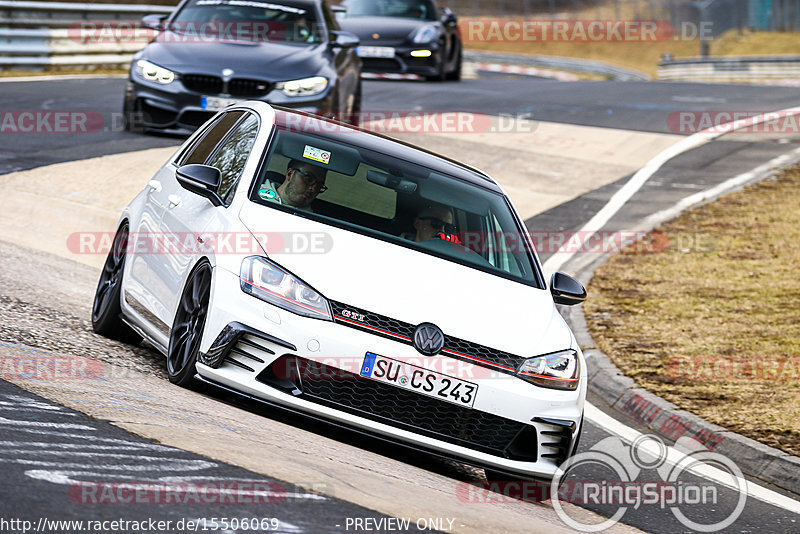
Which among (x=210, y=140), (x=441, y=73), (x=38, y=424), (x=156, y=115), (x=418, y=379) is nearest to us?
(x=38, y=424)

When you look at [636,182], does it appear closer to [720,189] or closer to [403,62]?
[720,189]

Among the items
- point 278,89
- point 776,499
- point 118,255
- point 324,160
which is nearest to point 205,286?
point 324,160

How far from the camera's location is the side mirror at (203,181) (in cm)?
648

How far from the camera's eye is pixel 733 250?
13414 mm

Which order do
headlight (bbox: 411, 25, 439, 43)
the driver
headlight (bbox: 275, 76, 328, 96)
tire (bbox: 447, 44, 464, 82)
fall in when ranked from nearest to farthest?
the driver
headlight (bbox: 275, 76, 328, 96)
headlight (bbox: 411, 25, 439, 43)
tire (bbox: 447, 44, 464, 82)

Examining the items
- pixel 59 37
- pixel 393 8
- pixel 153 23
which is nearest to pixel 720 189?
pixel 153 23

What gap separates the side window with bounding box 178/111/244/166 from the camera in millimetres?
7461

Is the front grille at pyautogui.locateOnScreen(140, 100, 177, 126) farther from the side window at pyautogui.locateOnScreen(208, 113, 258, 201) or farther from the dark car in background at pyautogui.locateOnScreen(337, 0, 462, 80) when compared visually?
the dark car in background at pyautogui.locateOnScreen(337, 0, 462, 80)

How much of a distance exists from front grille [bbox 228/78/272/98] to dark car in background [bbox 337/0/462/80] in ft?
28.6

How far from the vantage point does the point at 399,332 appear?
220 inches

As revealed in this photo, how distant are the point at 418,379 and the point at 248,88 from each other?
30.1 ft

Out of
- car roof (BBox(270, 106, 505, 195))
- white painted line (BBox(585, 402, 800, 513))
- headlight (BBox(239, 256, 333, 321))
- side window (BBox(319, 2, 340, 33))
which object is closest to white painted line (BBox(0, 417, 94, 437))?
headlight (BBox(239, 256, 333, 321))

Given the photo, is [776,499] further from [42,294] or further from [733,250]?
[733,250]

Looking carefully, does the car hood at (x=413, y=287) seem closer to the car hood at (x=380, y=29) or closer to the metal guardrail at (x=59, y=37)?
the car hood at (x=380, y=29)
